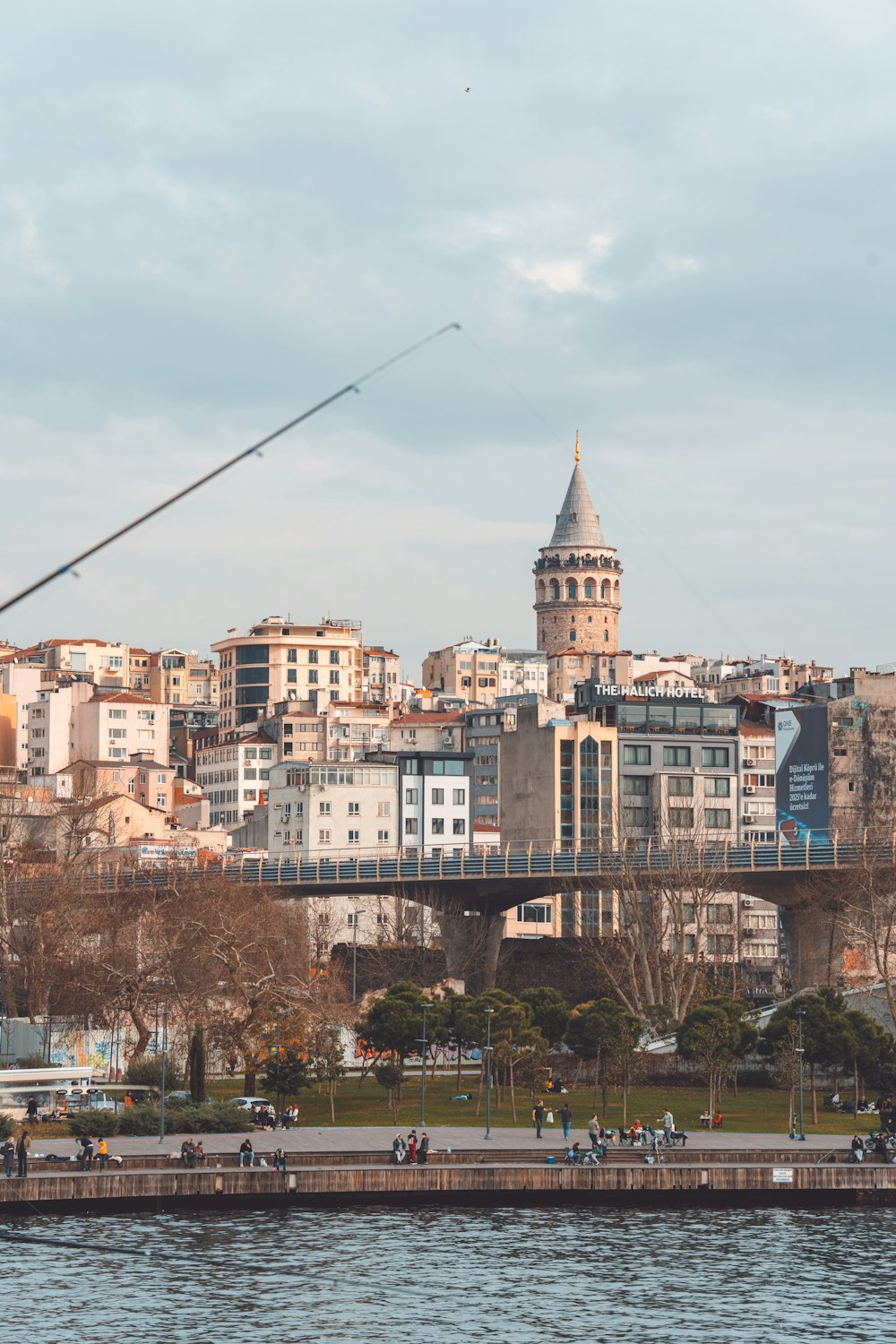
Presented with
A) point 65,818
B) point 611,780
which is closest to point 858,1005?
point 65,818

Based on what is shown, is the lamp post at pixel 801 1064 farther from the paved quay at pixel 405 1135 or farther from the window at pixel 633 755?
the window at pixel 633 755

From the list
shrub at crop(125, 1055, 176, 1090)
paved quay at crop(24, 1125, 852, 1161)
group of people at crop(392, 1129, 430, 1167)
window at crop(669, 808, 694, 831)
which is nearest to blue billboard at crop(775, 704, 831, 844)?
window at crop(669, 808, 694, 831)

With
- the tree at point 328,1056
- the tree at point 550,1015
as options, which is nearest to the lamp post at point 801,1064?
the tree at point 550,1015

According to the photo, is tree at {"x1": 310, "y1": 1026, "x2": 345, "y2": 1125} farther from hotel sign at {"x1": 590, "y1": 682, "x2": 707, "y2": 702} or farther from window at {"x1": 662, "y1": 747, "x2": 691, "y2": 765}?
hotel sign at {"x1": 590, "y1": 682, "x2": 707, "y2": 702}

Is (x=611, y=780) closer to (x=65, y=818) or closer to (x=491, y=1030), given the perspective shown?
(x=65, y=818)

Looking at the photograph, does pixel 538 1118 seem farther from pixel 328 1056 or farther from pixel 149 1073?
pixel 149 1073

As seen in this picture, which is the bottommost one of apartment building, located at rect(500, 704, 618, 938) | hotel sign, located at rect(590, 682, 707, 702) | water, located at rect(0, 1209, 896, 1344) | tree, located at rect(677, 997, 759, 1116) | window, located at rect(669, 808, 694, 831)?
water, located at rect(0, 1209, 896, 1344)
